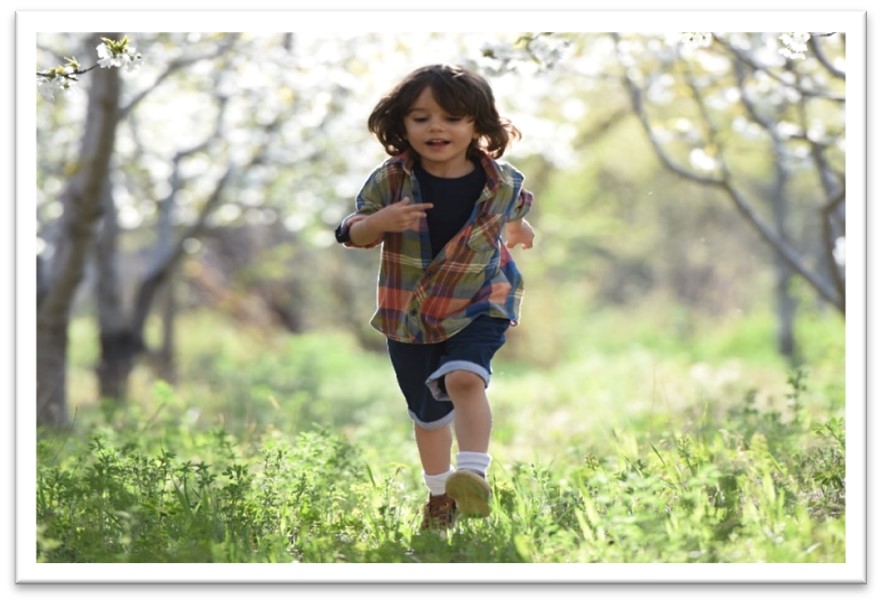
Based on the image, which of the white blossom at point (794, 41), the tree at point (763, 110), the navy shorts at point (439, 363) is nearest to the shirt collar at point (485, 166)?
the navy shorts at point (439, 363)

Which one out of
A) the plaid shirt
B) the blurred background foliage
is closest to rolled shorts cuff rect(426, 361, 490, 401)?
the plaid shirt

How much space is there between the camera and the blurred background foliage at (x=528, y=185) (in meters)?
7.14

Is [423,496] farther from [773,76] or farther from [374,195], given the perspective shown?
[773,76]

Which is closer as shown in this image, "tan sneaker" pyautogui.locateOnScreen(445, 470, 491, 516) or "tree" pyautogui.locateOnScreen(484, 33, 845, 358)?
"tan sneaker" pyautogui.locateOnScreen(445, 470, 491, 516)

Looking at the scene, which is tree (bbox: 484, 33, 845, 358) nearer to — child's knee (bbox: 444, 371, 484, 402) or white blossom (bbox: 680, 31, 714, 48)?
white blossom (bbox: 680, 31, 714, 48)

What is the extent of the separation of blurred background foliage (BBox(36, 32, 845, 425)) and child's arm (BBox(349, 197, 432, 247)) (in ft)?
3.84


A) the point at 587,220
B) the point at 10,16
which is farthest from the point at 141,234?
the point at 10,16

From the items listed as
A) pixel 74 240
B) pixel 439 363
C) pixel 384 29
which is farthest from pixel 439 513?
pixel 74 240

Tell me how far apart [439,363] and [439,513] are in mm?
488

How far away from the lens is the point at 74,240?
749 centimetres

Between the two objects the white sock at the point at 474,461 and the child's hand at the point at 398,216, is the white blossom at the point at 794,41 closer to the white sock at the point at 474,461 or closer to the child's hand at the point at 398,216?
the child's hand at the point at 398,216

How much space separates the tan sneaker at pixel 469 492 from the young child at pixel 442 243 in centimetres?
15

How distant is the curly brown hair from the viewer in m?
3.74
